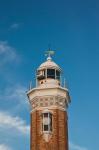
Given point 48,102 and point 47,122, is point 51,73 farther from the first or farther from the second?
point 47,122

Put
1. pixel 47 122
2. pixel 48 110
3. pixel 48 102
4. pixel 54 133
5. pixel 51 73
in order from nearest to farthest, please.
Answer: pixel 54 133, pixel 47 122, pixel 48 110, pixel 48 102, pixel 51 73

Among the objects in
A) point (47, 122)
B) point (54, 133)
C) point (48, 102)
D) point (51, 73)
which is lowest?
point (54, 133)

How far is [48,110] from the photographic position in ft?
138

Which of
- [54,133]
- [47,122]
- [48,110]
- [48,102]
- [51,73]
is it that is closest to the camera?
[54,133]

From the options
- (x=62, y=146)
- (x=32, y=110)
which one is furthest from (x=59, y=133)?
(x=32, y=110)

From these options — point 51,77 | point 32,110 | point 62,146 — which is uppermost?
point 51,77

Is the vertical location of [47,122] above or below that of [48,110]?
below

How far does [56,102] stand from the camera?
4253 cm

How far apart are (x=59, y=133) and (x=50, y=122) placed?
4.83ft

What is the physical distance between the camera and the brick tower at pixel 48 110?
134 ft

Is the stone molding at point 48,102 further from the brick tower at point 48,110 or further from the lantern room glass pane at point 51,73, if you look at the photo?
the lantern room glass pane at point 51,73

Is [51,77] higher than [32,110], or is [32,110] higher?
[51,77]

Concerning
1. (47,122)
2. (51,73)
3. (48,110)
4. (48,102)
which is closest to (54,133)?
(47,122)

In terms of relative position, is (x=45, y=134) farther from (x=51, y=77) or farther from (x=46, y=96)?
(x=51, y=77)
